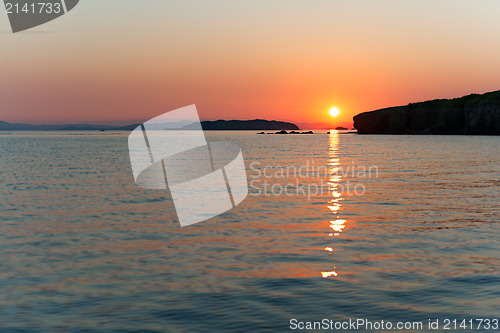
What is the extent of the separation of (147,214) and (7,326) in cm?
1399

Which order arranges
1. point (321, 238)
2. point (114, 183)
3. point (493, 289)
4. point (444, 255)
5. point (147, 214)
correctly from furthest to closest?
point (114, 183), point (147, 214), point (321, 238), point (444, 255), point (493, 289)

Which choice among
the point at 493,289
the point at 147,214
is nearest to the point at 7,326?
the point at 493,289

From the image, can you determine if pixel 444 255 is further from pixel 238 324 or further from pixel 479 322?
pixel 238 324

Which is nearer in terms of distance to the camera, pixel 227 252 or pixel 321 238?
pixel 227 252

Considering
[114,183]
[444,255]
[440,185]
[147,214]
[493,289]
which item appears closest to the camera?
[493,289]

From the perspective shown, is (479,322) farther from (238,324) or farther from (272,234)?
(272,234)

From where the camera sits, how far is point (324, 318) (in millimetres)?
10344

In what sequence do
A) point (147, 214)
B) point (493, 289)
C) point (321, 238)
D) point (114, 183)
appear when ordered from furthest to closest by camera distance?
point (114, 183) < point (147, 214) < point (321, 238) < point (493, 289)

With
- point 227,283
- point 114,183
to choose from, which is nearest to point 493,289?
point 227,283

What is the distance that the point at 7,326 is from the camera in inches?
392

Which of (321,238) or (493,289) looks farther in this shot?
(321,238)

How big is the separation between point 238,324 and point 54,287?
493cm

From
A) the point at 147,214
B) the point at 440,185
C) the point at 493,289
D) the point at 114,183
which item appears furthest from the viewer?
the point at 114,183

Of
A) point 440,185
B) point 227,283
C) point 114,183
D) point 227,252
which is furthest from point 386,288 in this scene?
point 114,183
